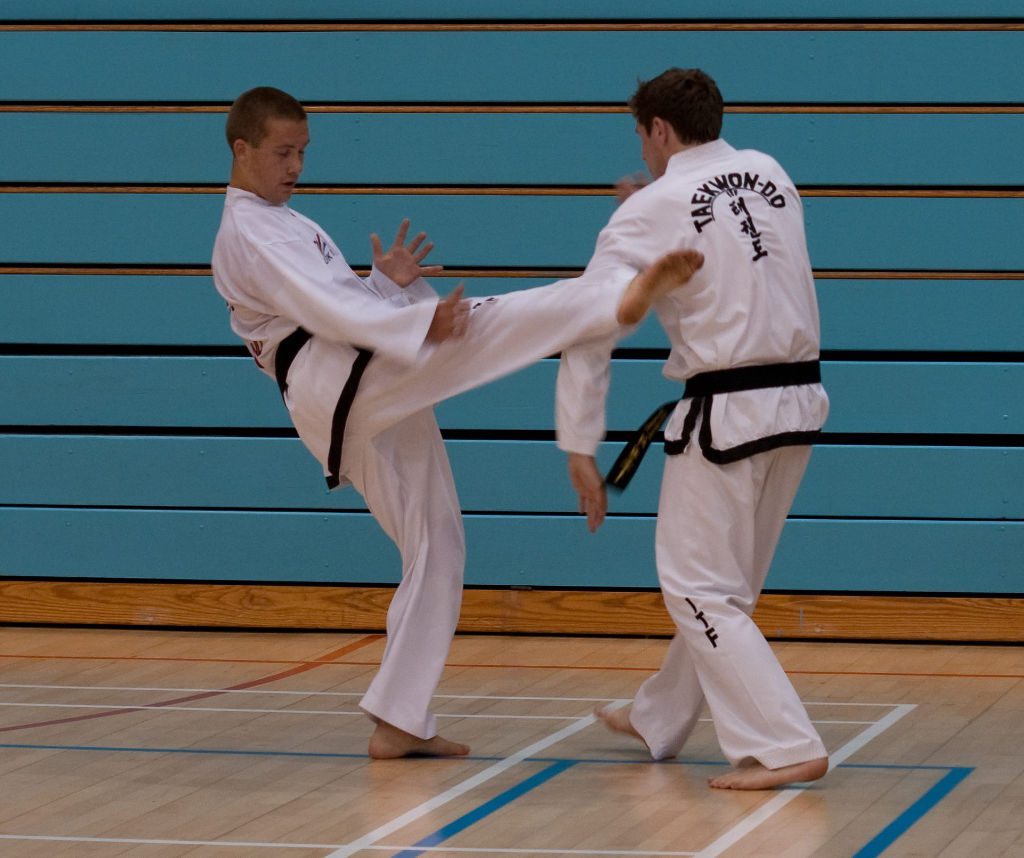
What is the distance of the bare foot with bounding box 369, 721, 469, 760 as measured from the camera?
14.8 feet

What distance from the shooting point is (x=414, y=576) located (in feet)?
14.9

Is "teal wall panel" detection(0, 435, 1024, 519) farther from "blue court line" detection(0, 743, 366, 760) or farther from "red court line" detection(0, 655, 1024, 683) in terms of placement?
"blue court line" detection(0, 743, 366, 760)

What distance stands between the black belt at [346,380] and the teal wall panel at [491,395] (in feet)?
6.39

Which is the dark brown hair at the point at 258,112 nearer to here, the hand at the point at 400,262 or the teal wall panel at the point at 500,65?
the hand at the point at 400,262

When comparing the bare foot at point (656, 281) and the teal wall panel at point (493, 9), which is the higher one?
the teal wall panel at point (493, 9)

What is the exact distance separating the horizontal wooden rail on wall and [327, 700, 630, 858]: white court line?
4.02 feet

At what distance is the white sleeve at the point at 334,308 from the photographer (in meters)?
4.30

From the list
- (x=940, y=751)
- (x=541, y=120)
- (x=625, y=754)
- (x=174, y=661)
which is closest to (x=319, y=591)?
(x=174, y=661)

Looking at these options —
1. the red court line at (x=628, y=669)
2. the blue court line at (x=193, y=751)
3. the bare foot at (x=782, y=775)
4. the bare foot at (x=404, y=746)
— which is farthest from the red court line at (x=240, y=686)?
the bare foot at (x=782, y=775)

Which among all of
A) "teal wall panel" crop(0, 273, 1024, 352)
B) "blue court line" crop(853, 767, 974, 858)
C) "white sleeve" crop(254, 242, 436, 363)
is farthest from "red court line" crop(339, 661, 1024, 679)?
"white sleeve" crop(254, 242, 436, 363)

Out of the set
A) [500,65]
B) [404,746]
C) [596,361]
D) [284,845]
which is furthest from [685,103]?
[500,65]

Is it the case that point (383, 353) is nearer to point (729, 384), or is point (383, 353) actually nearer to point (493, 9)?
point (729, 384)

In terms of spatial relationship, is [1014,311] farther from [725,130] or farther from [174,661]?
[174,661]

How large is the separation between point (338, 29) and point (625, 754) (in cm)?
310
